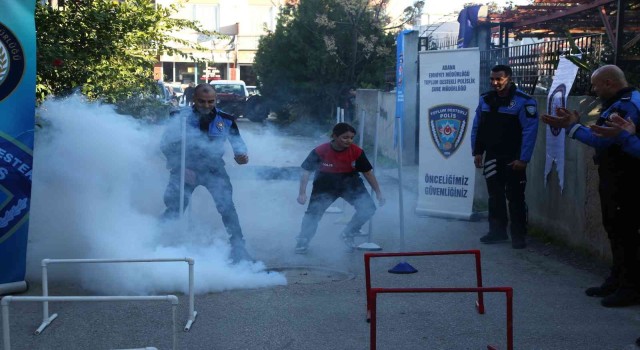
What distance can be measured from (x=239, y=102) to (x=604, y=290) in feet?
77.6

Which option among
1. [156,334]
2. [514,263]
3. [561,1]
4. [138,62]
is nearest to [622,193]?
[514,263]

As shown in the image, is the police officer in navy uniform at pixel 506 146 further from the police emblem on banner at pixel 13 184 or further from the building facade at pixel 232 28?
the building facade at pixel 232 28

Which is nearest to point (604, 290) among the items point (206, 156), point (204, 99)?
point (206, 156)

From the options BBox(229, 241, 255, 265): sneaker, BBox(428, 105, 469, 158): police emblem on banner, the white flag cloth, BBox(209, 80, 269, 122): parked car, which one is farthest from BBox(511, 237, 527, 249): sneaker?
BBox(209, 80, 269, 122): parked car

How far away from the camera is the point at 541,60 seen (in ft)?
31.3

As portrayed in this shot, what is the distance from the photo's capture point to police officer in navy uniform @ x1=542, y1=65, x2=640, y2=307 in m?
5.88

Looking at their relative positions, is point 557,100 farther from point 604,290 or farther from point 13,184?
point 13,184

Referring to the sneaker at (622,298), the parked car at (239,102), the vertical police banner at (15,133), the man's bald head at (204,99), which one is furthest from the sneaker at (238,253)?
the parked car at (239,102)

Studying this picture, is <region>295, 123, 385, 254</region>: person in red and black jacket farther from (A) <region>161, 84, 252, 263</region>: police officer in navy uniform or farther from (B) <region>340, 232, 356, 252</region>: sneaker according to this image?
(A) <region>161, 84, 252, 263</region>: police officer in navy uniform

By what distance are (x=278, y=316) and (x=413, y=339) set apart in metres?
1.04

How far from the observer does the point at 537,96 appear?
9.48m

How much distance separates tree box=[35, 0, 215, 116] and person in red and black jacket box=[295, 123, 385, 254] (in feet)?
9.82

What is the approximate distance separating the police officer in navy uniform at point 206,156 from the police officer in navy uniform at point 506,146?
2752 mm

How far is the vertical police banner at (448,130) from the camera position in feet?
32.9
